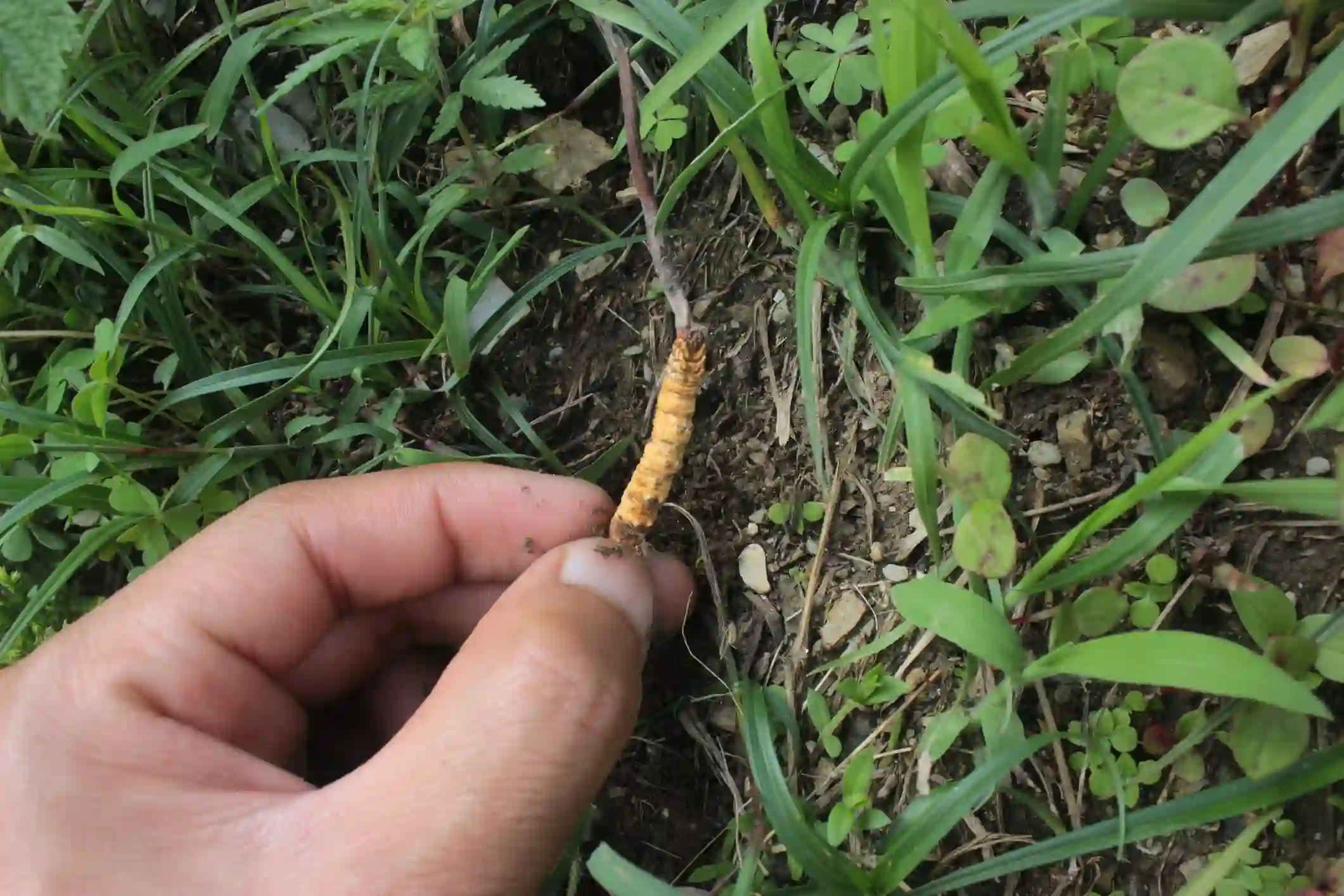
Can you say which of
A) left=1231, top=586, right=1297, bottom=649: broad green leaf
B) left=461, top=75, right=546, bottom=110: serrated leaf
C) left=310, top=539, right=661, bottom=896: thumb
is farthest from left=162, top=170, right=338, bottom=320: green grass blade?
left=1231, top=586, right=1297, bottom=649: broad green leaf

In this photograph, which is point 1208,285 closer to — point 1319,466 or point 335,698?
point 1319,466

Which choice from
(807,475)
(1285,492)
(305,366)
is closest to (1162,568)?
(1285,492)

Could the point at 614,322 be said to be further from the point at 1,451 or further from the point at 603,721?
the point at 1,451

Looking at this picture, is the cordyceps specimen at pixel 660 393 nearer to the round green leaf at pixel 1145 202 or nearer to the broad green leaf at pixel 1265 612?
the round green leaf at pixel 1145 202

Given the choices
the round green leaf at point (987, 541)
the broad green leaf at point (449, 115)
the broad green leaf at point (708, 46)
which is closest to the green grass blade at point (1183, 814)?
the round green leaf at point (987, 541)

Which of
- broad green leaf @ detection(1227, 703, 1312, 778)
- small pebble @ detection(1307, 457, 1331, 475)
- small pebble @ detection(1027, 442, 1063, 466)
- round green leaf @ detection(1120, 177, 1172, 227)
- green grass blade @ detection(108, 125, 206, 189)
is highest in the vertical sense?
green grass blade @ detection(108, 125, 206, 189)

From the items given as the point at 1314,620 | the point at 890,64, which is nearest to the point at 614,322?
the point at 890,64

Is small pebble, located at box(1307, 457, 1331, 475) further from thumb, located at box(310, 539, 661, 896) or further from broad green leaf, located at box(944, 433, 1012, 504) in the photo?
thumb, located at box(310, 539, 661, 896)
